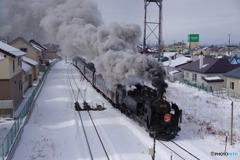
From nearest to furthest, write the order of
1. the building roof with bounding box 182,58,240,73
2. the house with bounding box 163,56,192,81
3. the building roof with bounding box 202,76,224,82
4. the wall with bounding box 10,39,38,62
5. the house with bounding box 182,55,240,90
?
the building roof with bounding box 202,76,224,82, the house with bounding box 182,55,240,90, the building roof with bounding box 182,58,240,73, the wall with bounding box 10,39,38,62, the house with bounding box 163,56,192,81

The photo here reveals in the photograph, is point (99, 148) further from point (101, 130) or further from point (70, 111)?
point (70, 111)

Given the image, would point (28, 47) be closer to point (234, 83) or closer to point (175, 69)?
point (175, 69)

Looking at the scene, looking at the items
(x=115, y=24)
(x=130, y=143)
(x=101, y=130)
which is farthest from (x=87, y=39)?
(x=130, y=143)

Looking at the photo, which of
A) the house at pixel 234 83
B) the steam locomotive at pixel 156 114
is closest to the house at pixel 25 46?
the steam locomotive at pixel 156 114

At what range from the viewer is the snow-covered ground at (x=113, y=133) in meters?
10.5

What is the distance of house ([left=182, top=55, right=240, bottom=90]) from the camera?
1107 inches

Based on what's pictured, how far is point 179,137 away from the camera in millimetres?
12773

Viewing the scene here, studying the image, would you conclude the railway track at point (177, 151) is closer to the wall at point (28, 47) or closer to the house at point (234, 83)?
the house at point (234, 83)

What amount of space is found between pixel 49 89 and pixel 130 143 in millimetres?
17214

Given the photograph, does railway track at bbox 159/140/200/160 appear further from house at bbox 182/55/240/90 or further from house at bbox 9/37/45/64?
house at bbox 9/37/45/64

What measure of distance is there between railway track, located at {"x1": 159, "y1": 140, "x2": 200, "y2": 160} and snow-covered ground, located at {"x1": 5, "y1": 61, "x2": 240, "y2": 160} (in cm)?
19

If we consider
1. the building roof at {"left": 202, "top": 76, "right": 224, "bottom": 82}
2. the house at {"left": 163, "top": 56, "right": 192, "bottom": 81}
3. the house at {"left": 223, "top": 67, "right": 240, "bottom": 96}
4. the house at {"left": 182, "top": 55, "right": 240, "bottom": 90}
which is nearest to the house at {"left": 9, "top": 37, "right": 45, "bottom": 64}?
the house at {"left": 163, "top": 56, "right": 192, "bottom": 81}

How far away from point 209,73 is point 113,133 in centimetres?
2000

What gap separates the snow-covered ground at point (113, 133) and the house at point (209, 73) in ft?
23.9
